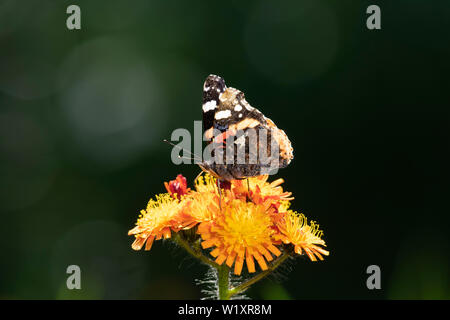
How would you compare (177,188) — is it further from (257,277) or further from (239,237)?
(257,277)

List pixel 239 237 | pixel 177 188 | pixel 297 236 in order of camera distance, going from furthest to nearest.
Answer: pixel 177 188 < pixel 297 236 < pixel 239 237

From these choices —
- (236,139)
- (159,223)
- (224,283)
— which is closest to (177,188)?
(159,223)

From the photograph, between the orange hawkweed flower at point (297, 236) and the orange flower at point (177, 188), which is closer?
the orange hawkweed flower at point (297, 236)

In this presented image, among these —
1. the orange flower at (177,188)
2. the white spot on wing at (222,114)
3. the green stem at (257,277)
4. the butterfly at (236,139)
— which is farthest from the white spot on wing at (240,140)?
the green stem at (257,277)

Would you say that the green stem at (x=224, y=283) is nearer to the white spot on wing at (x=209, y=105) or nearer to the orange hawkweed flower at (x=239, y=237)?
the orange hawkweed flower at (x=239, y=237)
